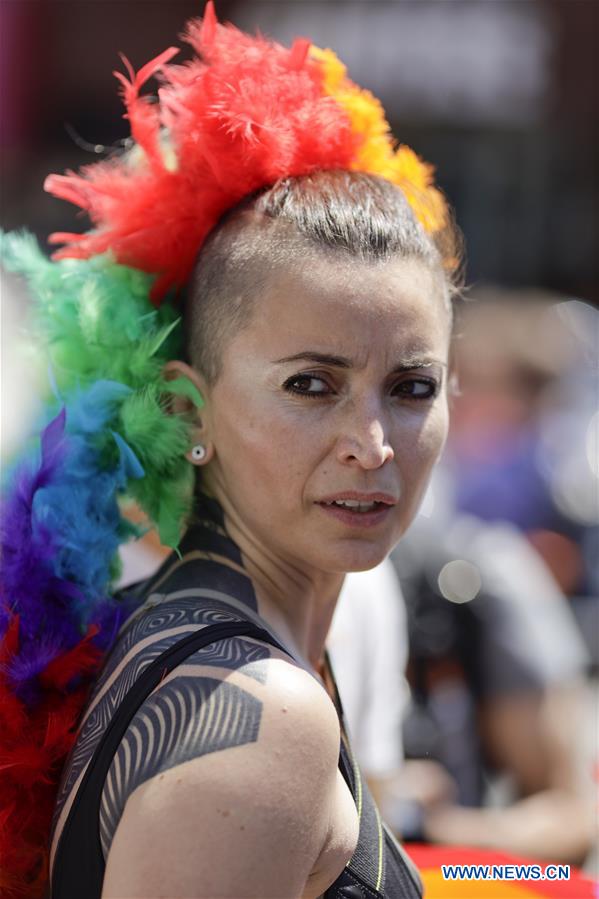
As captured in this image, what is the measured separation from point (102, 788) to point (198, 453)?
1.88ft

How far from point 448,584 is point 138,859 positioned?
2.17 metres

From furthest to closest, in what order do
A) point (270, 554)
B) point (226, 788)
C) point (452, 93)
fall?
point (452, 93) < point (270, 554) < point (226, 788)

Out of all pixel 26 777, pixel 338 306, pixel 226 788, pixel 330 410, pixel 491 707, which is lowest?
pixel 491 707

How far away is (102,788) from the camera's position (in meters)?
1.36

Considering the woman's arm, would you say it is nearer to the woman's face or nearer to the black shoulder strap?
the black shoulder strap

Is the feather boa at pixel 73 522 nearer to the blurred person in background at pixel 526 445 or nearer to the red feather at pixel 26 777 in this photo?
the red feather at pixel 26 777

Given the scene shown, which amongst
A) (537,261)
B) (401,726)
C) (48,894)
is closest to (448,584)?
(401,726)

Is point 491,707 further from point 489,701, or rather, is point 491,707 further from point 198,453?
point 198,453

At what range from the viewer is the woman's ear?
173cm

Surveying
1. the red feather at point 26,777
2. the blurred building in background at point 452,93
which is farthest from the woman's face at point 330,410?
the blurred building in background at point 452,93

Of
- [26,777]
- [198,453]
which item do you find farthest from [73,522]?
[26,777]

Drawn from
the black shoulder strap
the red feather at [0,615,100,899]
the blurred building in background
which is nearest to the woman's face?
the black shoulder strap

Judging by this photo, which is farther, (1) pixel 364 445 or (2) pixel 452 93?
(2) pixel 452 93

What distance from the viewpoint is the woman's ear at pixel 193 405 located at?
1730mm
